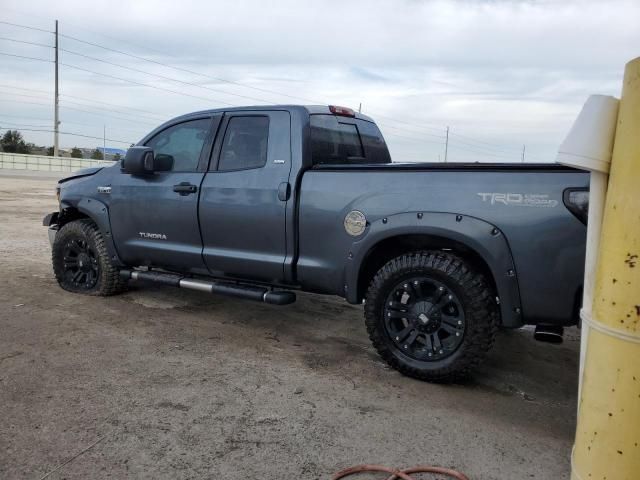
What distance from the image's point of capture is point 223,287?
4.83 m

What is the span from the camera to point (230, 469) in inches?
108

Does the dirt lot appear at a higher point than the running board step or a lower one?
lower

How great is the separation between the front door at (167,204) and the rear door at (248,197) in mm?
136

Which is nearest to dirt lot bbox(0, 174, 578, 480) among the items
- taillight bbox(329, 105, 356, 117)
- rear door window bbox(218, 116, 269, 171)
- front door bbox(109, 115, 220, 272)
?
front door bbox(109, 115, 220, 272)

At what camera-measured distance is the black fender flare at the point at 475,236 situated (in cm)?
350

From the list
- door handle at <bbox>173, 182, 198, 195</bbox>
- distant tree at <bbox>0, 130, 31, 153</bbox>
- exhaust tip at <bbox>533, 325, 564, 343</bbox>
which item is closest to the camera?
exhaust tip at <bbox>533, 325, 564, 343</bbox>

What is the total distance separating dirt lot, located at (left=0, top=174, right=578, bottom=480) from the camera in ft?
9.34

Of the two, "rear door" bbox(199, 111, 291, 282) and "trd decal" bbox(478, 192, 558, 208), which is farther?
"rear door" bbox(199, 111, 291, 282)

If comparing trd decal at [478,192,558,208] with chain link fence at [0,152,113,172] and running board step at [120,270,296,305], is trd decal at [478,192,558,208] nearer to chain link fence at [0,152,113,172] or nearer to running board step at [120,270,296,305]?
running board step at [120,270,296,305]

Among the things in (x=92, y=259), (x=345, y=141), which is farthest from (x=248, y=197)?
(x=92, y=259)

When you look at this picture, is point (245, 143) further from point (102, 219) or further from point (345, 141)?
point (102, 219)

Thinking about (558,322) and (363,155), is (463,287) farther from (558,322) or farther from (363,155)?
(363,155)

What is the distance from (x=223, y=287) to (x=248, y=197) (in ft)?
2.70

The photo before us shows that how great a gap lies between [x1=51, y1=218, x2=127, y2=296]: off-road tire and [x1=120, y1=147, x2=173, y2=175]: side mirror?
0.89 metres
